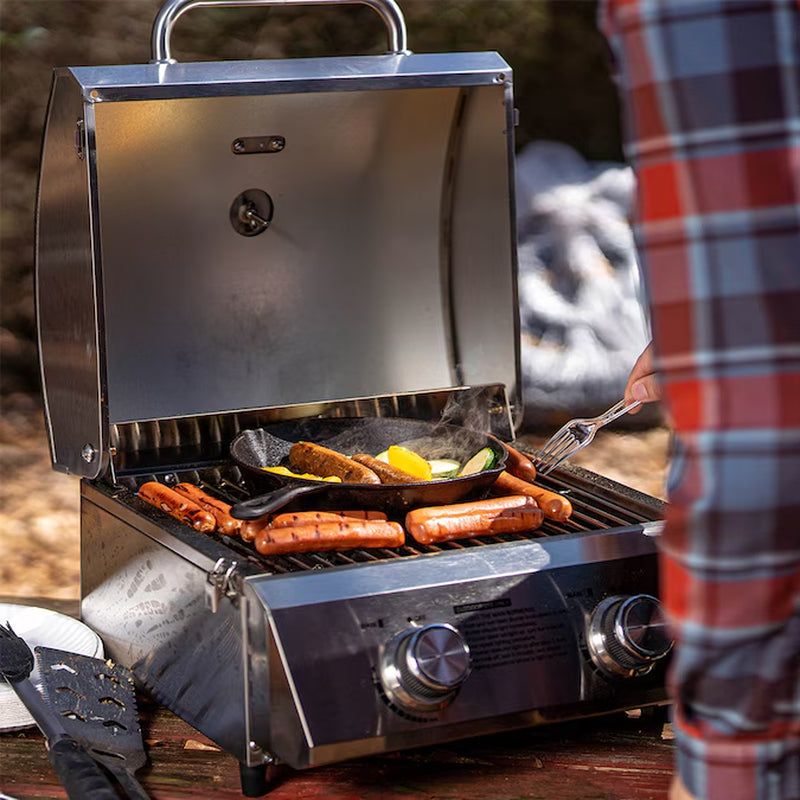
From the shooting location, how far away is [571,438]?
1967 mm

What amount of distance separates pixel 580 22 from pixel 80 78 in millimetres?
4791

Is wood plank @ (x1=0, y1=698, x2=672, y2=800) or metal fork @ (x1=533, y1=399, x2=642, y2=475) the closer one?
wood plank @ (x1=0, y1=698, x2=672, y2=800)

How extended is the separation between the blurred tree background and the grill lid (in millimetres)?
4021

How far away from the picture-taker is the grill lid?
73.8 inches

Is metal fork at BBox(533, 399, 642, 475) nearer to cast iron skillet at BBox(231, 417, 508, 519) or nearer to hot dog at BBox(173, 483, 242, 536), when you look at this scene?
cast iron skillet at BBox(231, 417, 508, 519)

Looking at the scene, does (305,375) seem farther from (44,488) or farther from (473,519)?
(44,488)

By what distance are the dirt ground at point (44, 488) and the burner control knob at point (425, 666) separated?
2.95 meters

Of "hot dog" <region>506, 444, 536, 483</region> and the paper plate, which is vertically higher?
"hot dog" <region>506, 444, 536, 483</region>

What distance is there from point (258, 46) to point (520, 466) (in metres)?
4.55

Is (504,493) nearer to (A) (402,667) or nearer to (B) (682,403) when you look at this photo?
(A) (402,667)

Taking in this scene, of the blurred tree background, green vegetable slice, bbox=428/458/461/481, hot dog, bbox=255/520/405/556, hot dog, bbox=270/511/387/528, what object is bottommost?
hot dog, bbox=255/520/405/556

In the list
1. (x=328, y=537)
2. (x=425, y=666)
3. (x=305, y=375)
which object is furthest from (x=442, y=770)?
(x=305, y=375)

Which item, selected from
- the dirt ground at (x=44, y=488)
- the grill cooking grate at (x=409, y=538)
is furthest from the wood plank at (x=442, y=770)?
the dirt ground at (x=44, y=488)

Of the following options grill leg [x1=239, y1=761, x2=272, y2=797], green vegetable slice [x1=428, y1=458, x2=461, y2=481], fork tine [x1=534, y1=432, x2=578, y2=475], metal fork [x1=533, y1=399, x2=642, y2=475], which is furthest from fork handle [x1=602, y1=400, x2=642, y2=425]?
grill leg [x1=239, y1=761, x2=272, y2=797]
